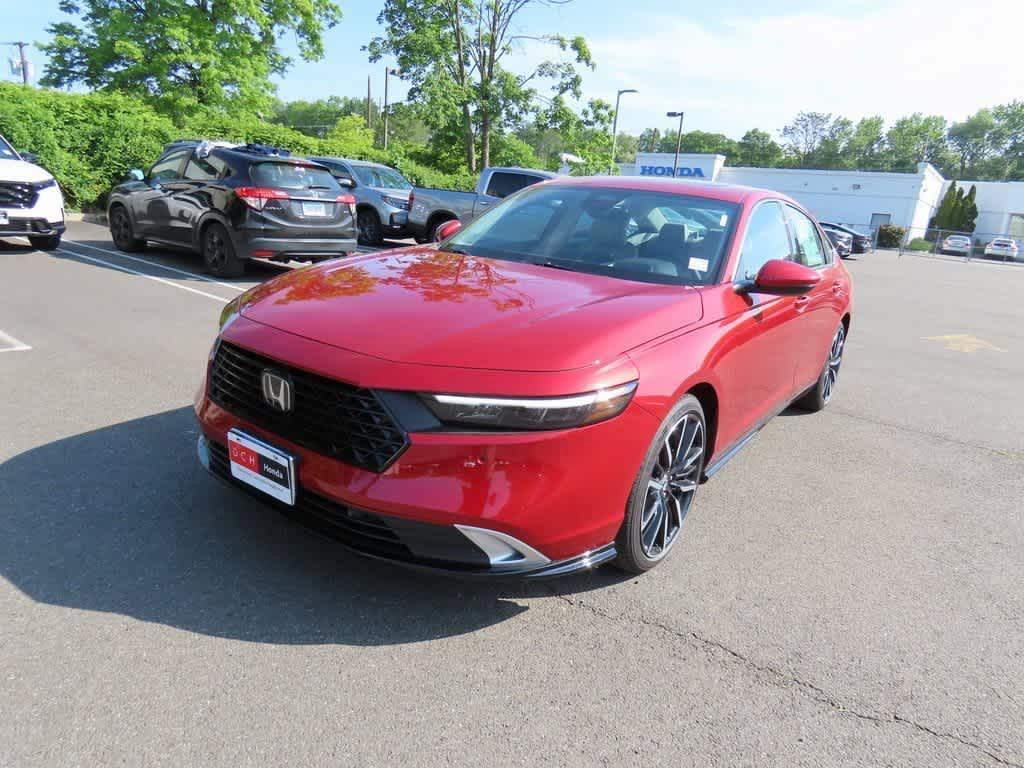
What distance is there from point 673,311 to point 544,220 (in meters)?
1.29

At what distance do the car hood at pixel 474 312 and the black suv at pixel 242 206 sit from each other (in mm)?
6216

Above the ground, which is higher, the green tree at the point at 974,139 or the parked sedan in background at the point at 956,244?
the green tree at the point at 974,139

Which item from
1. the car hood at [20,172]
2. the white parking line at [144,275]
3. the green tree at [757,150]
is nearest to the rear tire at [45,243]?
the white parking line at [144,275]

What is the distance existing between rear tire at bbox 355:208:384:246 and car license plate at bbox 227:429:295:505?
42.7ft

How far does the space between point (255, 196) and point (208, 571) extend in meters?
7.28

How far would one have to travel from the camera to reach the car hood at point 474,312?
8.03 ft

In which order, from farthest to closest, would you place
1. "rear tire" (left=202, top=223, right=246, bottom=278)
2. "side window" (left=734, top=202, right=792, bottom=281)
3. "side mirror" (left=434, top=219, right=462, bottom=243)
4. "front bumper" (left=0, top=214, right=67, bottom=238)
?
"front bumper" (left=0, top=214, right=67, bottom=238) → "rear tire" (left=202, top=223, right=246, bottom=278) → "side mirror" (left=434, top=219, right=462, bottom=243) → "side window" (left=734, top=202, right=792, bottom=281)

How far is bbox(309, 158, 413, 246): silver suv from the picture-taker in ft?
49.4

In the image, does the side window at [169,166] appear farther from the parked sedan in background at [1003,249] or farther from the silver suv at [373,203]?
the parked sedan in background at [1003,249]

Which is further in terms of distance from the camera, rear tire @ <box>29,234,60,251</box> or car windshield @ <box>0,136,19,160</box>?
rear tire @ <box>29,234,60,251</box>

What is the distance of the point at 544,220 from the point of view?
13.0ft

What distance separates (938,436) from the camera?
5.31m

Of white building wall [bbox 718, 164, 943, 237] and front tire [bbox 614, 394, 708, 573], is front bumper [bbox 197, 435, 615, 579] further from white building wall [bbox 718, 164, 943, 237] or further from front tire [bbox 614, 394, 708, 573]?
white building wall [bbox 718, 164, 943, 237]

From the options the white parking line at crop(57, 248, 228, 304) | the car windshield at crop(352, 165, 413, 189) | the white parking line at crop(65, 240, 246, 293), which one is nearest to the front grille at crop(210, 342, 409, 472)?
the white parking line at crop(57, 248, 228, 304)
